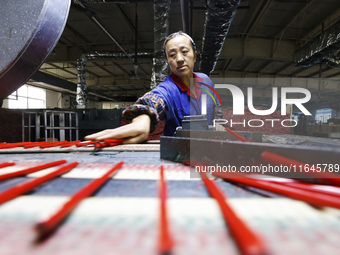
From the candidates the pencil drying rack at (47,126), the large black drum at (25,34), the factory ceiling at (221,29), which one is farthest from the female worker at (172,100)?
the pencil drying rack at (47,126)

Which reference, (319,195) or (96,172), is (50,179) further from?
(319,195)

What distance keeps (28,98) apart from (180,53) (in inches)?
479

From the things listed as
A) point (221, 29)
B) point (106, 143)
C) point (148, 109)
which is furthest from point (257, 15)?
point (106, 143)

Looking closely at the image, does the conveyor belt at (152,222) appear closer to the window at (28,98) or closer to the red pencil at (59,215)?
the red pencil at (59,215)

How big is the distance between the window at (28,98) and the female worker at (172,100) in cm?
1112

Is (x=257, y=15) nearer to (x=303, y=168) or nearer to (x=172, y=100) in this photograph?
(x=172, y=100)

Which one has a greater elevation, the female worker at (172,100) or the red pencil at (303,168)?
the female worker at (172,100)

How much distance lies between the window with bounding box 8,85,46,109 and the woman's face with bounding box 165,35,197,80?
11.1m

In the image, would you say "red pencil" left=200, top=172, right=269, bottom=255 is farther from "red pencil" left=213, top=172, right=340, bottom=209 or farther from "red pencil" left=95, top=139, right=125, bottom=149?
"red pencil" left=95, top=139, right=125, bottom=149

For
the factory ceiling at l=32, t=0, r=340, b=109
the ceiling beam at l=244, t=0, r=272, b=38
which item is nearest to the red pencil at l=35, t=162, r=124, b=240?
the factory ceiling at l=32, t=0, r=340, b=109

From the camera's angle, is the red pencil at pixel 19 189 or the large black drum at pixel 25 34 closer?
the red pencil at pixel 19 189

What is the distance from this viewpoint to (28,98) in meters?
10.5

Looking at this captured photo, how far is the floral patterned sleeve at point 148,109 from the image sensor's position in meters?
1.03

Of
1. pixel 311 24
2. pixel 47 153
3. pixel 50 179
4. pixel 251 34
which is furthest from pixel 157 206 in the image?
pixel 311 24
